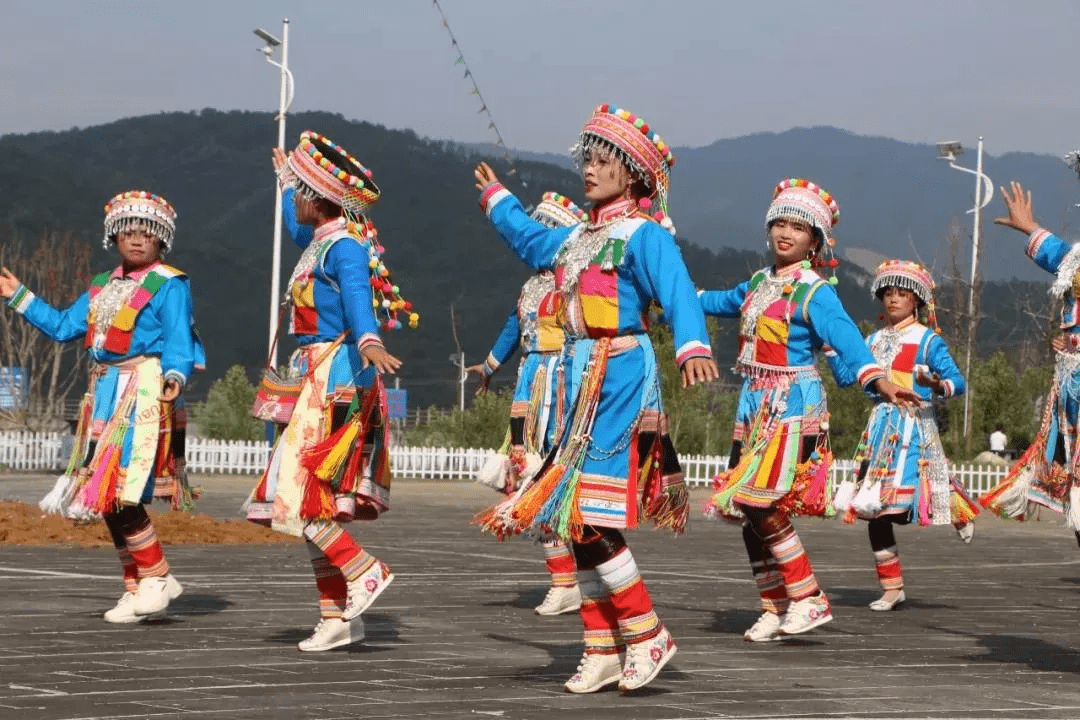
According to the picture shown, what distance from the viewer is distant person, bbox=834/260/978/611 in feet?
35.9

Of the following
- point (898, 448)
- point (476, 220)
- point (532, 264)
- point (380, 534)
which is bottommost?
point (380, 534)

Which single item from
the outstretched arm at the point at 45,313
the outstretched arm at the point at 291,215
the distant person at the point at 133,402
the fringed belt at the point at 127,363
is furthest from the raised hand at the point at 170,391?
the outstretched arm at the point at 291,215

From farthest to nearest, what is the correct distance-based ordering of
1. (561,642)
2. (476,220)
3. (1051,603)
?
1. (476,220)
2. (1051,603)
3. (561,642)

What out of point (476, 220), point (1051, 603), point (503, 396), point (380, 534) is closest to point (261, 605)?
point (1051, 603)

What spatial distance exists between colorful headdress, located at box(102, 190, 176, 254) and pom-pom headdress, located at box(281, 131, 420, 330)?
3.33ft

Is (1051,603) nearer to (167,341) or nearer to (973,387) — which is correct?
(167,341)

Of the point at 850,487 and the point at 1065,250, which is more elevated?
the point at 1065,250

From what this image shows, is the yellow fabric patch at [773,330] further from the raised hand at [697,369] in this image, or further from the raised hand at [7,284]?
the raised hand at [7,284]

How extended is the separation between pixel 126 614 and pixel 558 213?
3923 mm

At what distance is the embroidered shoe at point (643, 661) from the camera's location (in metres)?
6.59

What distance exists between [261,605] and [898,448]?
4.01 metres

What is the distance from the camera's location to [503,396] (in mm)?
37469

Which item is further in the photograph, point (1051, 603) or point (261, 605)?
point (1051, 603)

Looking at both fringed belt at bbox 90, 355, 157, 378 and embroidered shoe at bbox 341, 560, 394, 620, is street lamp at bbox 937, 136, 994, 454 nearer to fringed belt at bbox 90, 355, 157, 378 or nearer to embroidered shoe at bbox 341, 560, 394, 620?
fringed belt at bbox 90, 355, 157, 378
